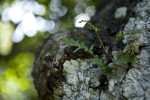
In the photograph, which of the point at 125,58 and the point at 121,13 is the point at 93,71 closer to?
the point at 125,58

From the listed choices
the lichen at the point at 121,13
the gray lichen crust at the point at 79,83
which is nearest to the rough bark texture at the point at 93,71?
the gray lichen crust at the point at 79,83

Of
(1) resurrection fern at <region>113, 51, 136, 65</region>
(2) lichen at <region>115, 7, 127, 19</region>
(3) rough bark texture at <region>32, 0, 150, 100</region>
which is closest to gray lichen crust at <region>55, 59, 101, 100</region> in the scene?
(3) rough bark texture at <region>32, 0, 150, 100</region>

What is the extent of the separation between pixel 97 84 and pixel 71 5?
4110mm

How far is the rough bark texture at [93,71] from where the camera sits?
132cm

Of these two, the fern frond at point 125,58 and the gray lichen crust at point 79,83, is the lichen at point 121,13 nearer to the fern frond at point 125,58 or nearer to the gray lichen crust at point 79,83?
the fern frond at point 125,58

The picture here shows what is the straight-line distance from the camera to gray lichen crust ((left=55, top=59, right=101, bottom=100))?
145cm

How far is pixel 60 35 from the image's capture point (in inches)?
73.7

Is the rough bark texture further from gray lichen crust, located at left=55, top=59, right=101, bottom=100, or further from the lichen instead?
the lichen

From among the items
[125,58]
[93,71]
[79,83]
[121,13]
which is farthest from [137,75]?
[121,13]

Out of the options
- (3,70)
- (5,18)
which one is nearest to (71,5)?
(5,18)

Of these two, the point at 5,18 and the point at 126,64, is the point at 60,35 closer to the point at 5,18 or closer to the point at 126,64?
the point at 126,64

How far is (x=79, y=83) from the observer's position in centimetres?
149

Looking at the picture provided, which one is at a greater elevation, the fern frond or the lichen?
the lichen

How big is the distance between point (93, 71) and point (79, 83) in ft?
0.62
